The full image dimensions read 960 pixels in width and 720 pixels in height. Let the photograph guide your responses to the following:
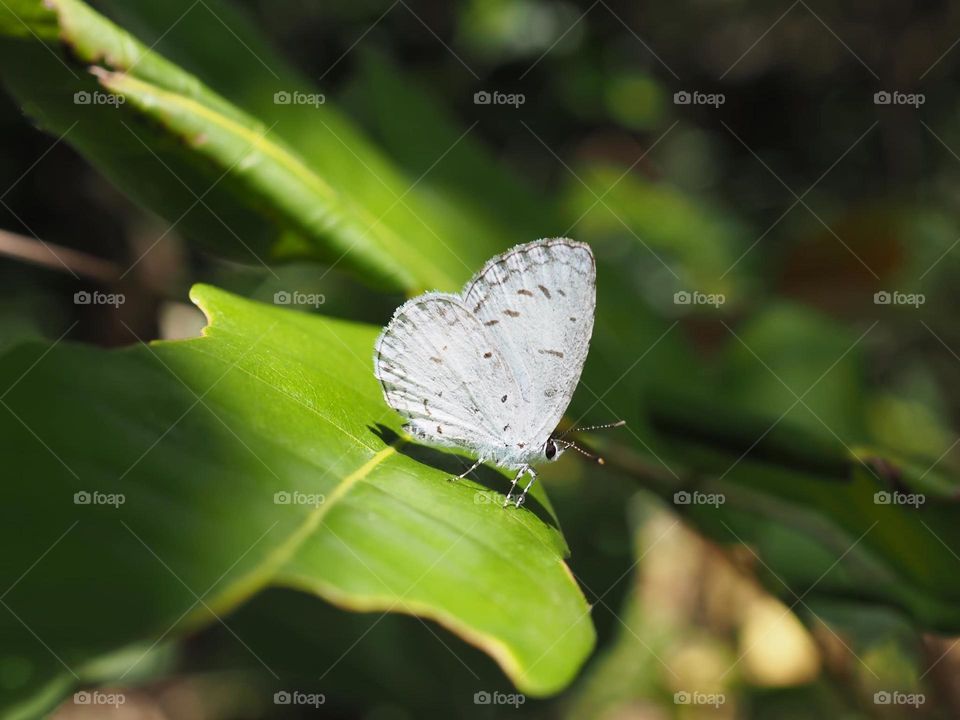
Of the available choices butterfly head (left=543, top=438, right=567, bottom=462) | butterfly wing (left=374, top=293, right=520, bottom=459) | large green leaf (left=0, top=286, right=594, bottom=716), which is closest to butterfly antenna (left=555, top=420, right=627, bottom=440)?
butterfly head (left=543, top=438, right=567, bottom=462)

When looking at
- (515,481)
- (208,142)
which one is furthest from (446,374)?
(208,142)

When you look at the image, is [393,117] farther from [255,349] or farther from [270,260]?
[255,349]

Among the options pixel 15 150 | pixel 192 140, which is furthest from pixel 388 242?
pixel 15 150

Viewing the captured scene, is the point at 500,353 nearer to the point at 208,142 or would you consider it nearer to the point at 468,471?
the point at 468,471

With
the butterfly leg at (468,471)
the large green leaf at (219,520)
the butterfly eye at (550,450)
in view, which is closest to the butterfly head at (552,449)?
the butterfly eye at (550,450)

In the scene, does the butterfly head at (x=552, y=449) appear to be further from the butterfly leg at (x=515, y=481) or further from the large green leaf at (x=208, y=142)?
the large green leaf at (x=208, y=142)

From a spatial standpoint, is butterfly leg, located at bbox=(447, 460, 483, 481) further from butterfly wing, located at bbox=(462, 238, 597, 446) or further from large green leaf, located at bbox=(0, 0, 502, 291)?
large green leaf, located at bbox=(0, 0, 502, 291)

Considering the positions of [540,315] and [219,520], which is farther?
[540,315]
